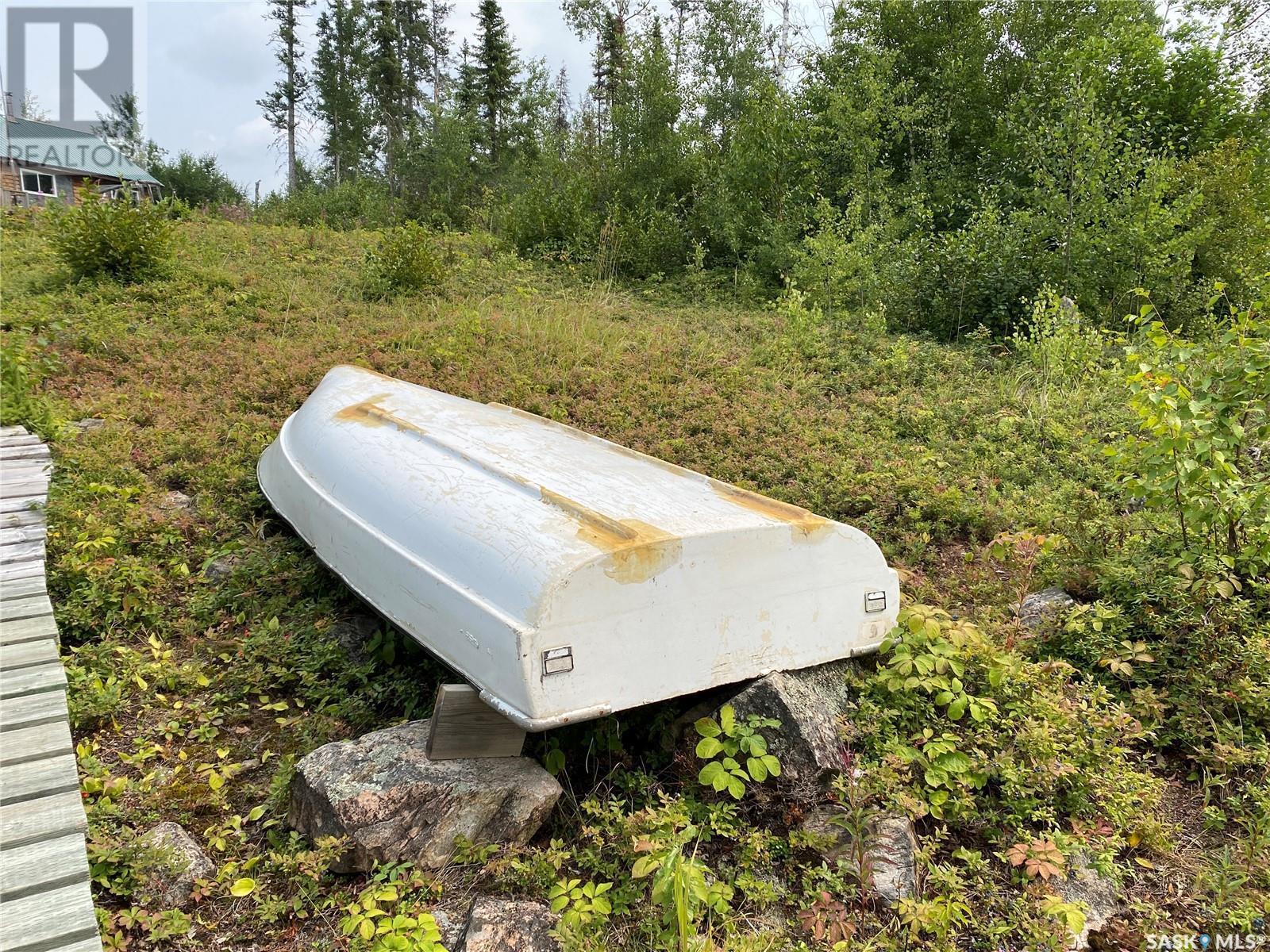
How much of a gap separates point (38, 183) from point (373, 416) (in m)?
35.1

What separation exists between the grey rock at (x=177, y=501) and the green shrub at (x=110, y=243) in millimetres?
4921

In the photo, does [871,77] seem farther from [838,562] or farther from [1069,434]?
[838,562]

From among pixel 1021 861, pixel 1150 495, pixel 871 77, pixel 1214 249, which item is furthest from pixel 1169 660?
pixel 871 77

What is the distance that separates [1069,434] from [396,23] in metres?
30.9

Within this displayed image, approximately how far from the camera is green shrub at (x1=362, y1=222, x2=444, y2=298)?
30.1 ft

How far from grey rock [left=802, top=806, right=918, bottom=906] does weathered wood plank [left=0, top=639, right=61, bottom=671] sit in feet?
9.56

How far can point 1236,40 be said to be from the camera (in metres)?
14.3

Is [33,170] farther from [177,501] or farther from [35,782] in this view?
[35,782]

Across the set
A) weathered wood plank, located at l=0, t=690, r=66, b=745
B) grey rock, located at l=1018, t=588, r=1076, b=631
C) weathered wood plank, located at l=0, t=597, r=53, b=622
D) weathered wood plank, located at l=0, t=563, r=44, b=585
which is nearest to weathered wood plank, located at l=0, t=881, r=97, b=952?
weathered wood plank, located at l=0, t=690, r=66, b=745

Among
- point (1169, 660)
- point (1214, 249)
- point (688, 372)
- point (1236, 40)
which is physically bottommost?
point (1169, 660)

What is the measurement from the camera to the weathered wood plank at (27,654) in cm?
288

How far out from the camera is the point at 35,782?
2357 millimetres

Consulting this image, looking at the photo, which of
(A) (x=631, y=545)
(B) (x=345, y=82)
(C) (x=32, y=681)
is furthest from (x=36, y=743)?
(B) (x=345, y=82)

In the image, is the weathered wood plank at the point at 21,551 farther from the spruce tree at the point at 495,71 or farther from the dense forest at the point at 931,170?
the spruce tree at the point at 495,71
